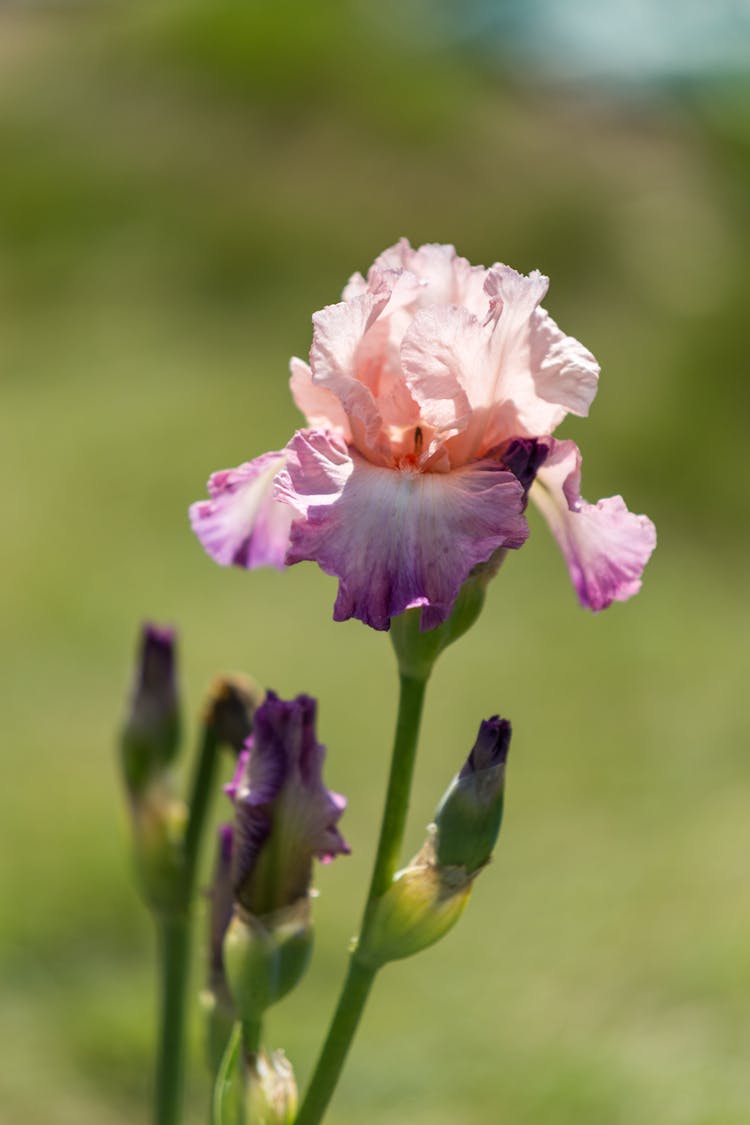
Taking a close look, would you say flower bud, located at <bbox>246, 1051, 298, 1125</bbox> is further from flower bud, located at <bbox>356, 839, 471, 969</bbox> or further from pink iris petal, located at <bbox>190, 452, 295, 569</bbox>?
pink iris petal, located at <bbox>190, 452, 295, 569</bbox>

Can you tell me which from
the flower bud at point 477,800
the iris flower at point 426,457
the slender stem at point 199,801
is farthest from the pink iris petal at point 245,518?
the slender stem at point 199,801

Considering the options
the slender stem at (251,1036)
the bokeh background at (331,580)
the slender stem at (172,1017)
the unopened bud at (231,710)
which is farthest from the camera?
the bokeh background at (331,580)

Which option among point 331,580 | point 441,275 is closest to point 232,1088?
point 441,275

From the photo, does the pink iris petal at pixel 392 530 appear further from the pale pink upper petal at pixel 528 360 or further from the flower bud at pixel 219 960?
the flower bud at pixel 219 960

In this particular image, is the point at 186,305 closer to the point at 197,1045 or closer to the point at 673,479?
the point at 673,479

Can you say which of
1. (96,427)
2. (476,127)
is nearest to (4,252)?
(96,427)

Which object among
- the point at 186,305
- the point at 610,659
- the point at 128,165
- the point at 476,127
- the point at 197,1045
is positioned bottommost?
the point at 197,1045
